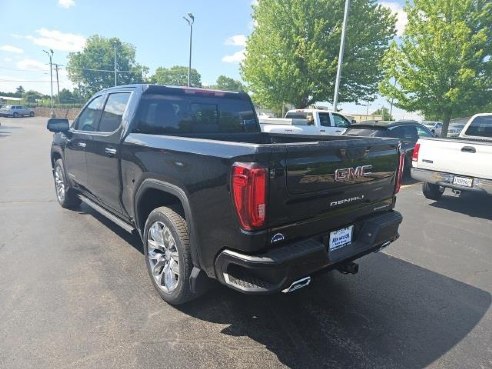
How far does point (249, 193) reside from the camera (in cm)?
233

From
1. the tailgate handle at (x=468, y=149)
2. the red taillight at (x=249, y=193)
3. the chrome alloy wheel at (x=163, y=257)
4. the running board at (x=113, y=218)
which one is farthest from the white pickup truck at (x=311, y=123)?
the red taillight at (x=249, y=193)

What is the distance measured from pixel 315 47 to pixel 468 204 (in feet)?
52.0

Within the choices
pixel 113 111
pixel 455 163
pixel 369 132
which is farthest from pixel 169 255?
pixel 369 132

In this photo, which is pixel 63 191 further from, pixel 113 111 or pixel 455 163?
pixel 455 163

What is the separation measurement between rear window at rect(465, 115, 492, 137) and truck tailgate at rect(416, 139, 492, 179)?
2.13 m

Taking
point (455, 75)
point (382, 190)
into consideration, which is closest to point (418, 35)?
point (455, 75)

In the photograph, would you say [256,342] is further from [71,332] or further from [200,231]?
[71,332]

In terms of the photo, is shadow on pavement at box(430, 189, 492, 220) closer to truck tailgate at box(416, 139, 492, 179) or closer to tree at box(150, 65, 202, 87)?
truck tailgate at box(416, 139, 492, 179)

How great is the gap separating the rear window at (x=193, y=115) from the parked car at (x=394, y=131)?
573 centimetres

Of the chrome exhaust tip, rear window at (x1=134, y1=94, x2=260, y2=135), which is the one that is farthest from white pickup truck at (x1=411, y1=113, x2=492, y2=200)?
the chrome exhaust tip

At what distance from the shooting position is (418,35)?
15.8 metres

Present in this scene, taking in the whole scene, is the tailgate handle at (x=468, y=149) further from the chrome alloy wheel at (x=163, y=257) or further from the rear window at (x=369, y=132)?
the chrome alloy wheel at (x=163, y=257)

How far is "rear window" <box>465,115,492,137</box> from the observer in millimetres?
7895

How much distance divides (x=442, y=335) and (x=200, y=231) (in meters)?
2.15
